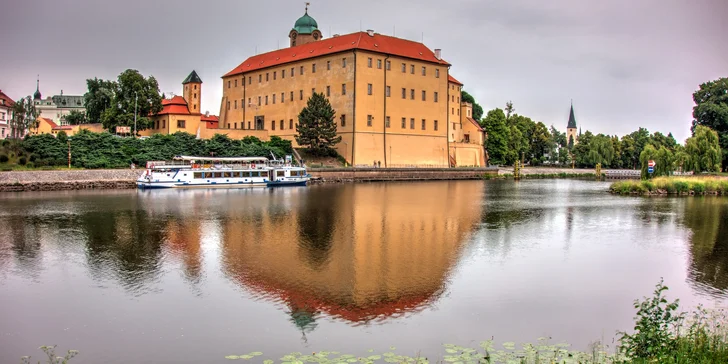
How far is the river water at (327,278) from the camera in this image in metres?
10.8

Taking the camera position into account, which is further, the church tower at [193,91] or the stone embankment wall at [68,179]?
the church tower at [193,91]

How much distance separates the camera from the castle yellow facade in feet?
215

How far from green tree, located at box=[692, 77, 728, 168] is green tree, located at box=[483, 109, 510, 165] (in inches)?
933

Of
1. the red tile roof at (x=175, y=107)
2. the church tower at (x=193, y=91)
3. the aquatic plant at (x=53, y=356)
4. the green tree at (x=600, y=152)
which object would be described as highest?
the church tower at (x=193, y=91)

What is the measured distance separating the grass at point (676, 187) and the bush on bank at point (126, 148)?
33867mm

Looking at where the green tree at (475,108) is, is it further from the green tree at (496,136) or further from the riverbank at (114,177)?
the riverbank at (114,177)

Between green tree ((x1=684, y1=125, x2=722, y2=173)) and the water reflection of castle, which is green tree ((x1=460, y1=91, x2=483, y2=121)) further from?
the water reflection of castle

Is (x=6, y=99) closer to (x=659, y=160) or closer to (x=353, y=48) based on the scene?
(x=353, y=48)

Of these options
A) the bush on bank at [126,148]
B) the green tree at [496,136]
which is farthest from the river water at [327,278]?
the green tree at [496,136]

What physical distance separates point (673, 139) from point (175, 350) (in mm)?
121168

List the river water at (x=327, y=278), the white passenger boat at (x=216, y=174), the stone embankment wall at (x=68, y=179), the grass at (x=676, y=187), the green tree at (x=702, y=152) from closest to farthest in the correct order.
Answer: the river water at (x=327, y=278), the stone embankment wall at (x=68, y=179), the grass at (x=676, y=187), the white passenger boat at (x=216, y=174), the green tree at (x=702, y=152)

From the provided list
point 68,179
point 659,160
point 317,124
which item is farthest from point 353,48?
point 659,160

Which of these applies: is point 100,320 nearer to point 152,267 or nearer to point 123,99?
point 152,267

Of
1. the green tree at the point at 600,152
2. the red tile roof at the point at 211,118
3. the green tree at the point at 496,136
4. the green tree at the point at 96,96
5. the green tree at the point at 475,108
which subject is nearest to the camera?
the green tree at the point at 96,96
